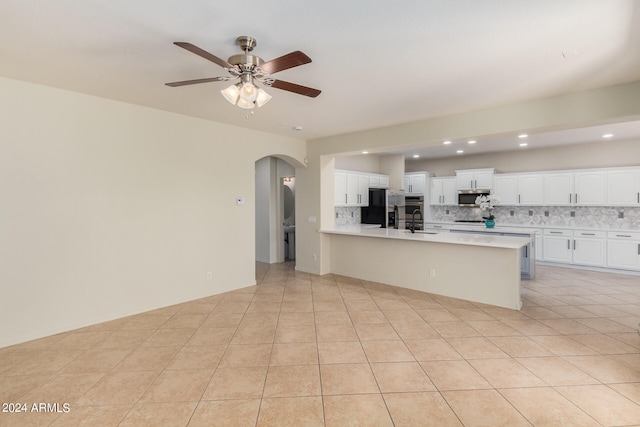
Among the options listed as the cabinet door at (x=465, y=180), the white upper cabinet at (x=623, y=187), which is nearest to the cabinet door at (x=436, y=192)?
the cabinet door at (x=465, y=180)

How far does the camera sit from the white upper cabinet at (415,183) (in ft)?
28.2

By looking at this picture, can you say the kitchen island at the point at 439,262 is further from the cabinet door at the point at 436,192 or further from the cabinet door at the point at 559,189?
the cabinet door at the point at 436,192

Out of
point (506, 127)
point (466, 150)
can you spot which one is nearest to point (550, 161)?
point (466, 150)

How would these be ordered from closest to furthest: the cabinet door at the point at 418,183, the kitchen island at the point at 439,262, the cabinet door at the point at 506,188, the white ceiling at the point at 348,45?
the white ceiling at the point at 348,45
the kitchen island at the point at 439,262
the cabinet door at the point at 506,188
the cabinet door at the point at 418,183

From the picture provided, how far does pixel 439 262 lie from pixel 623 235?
4.38 metres

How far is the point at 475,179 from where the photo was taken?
7.91 metres

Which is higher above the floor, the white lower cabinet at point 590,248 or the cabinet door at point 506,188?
the cabinet door at point 506,188

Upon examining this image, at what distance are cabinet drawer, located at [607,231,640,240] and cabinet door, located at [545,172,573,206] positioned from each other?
94 centimetres

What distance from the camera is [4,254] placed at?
10.2 ft

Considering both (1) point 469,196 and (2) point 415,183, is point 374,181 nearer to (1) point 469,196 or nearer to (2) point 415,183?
(2) point 415,183

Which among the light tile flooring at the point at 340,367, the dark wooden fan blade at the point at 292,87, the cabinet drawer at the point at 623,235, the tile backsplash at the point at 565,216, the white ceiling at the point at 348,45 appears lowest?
the light tile flooring at the point at 340,367

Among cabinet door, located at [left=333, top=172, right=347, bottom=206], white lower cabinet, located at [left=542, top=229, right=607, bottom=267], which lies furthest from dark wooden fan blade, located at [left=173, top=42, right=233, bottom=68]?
white lower cabinet, located at [left=542, top=229, right=607, bottom=267]

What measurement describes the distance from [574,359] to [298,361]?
2.52 m

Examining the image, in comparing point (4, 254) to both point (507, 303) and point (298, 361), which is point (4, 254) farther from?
point (507, 303)
